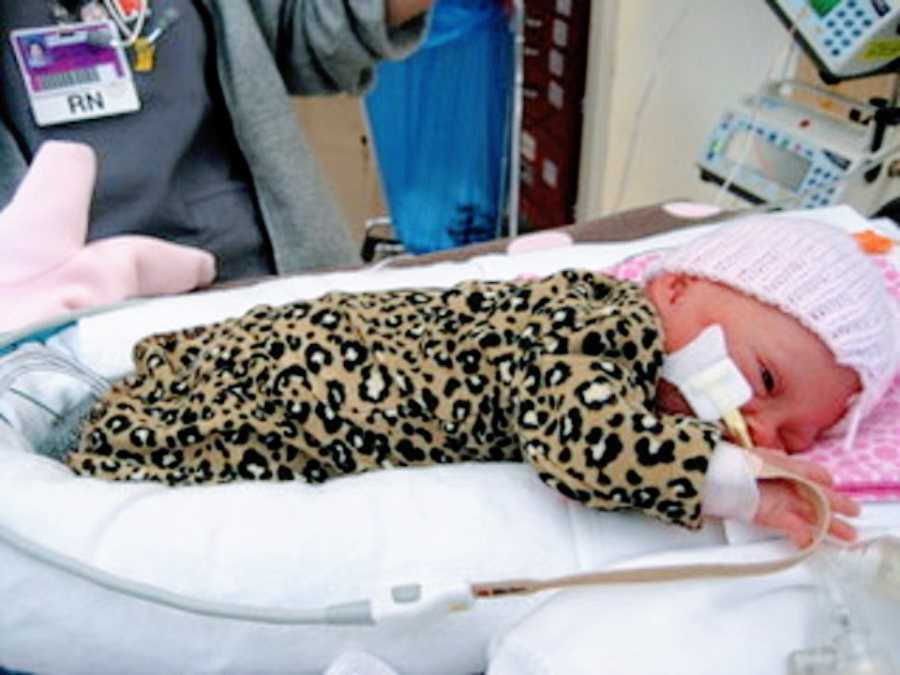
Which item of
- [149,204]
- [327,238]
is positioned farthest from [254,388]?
[327,238]

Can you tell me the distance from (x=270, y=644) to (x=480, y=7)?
1.53 meters

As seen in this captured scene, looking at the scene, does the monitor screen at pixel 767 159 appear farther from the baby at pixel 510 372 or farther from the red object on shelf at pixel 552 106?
the red object on shelf at pixel 552 106

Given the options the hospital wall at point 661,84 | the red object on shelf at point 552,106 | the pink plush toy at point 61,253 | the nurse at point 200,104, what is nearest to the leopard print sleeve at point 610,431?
the pink plush toy at point 61,253

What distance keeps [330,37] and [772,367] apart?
A: 79 cm

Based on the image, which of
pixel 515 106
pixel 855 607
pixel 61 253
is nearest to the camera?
pixel 855 607

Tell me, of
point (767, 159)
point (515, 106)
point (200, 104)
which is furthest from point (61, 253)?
point (515, 106)

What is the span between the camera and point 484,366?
32.6 inches

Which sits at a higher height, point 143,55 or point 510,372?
point 143,55

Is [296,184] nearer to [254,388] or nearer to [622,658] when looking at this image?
[254,388]

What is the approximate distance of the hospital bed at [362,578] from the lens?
598 millimetres

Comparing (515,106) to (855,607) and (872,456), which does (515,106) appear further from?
(855,607)

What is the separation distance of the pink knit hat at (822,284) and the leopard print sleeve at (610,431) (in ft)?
0.35

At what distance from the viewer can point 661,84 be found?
2.12 m

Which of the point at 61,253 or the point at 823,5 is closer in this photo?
the point at 61,253
